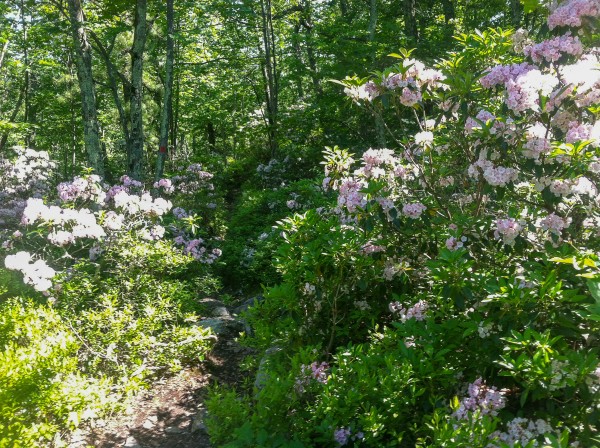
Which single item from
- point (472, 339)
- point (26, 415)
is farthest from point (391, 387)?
point (26, 415)

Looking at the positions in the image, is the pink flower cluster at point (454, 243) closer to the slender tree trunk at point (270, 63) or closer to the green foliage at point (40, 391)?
the green foliage at point (40, 391)

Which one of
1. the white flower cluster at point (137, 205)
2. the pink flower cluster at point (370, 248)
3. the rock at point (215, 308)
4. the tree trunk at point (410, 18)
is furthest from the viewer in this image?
A: the tree trunk at point (410, 18)

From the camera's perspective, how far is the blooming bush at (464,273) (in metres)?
2.17

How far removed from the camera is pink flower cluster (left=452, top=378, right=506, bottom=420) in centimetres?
222

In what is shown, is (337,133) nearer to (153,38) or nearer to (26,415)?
(153,38)

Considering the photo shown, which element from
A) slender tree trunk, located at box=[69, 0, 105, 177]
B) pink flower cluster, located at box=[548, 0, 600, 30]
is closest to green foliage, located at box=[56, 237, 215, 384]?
slender tree trunk, located at box=[69, 0, 105, 177]

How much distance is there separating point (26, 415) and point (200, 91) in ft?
53.5

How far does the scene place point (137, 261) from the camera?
5.72 metres

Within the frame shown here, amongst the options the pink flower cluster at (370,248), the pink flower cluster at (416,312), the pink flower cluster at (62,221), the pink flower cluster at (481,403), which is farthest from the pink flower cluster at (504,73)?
the pink flower cluster at (62,221)

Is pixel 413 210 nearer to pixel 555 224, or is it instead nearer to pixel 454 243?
pixel 454 243

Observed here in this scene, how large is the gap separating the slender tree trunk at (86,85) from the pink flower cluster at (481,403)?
7.27 meters

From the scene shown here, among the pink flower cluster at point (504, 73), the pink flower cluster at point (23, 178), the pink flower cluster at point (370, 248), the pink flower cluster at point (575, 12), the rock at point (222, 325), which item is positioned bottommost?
the rock at point (222, 325)

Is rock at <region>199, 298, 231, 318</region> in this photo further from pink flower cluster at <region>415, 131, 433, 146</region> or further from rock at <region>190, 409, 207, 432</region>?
pink flower cluster at <region>415, 131, 433, 146</region>

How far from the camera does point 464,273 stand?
8.66 ft
